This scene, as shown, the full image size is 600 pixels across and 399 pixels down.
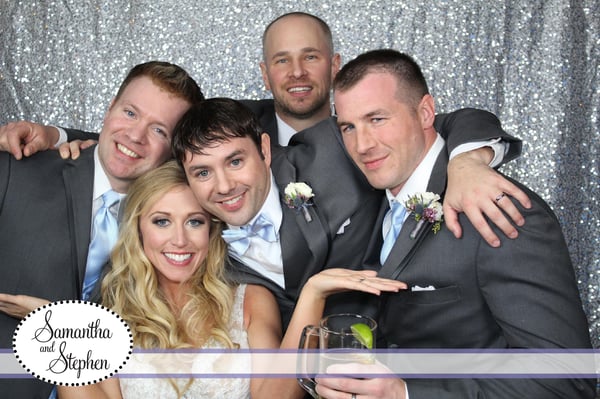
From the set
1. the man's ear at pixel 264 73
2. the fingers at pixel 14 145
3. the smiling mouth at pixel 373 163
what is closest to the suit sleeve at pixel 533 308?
the smiling mouth at pixel 373 163

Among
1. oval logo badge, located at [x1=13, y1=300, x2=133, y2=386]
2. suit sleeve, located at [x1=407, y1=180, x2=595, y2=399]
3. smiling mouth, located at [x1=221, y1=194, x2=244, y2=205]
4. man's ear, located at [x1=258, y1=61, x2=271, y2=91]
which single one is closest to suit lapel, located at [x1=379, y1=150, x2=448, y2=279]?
suit sleeve, located at [x1=407, y1=180, x2=595, y2=399]

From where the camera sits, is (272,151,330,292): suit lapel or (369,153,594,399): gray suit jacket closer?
(369,153,594,399): gray suit jacket

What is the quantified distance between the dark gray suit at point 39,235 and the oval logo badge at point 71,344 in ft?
0.68

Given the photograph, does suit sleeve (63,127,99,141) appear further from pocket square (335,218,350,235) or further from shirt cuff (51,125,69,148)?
pocket square (335,218,350,235)

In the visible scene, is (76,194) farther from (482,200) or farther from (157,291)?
(482,200)

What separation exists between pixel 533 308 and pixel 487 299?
0.48ft

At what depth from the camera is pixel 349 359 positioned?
4.75ft

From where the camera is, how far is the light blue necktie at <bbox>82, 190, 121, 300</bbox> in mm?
2447

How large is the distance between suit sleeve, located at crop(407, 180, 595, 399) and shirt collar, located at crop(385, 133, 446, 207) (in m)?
0.41

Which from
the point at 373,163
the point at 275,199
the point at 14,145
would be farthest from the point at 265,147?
the point at 14,145

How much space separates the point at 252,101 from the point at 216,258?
1.22 m

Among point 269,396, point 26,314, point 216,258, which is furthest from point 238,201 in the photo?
point 26,314

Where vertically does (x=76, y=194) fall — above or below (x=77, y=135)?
below

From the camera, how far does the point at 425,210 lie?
2021 millimetres
